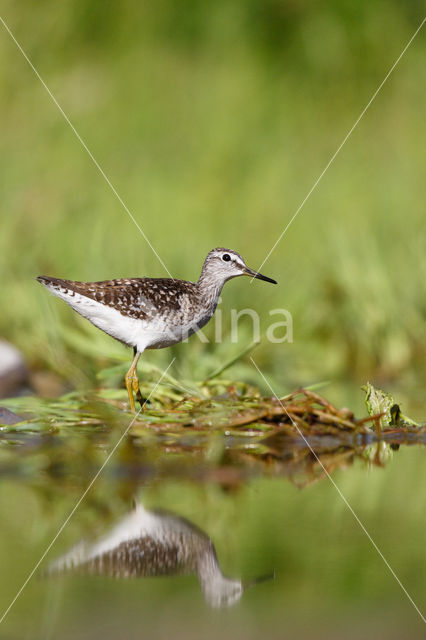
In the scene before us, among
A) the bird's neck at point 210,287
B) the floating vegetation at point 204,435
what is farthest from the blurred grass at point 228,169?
the floating vegetation at point 204,435

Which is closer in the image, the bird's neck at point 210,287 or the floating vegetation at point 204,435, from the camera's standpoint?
the floating vegetation at point 204,435

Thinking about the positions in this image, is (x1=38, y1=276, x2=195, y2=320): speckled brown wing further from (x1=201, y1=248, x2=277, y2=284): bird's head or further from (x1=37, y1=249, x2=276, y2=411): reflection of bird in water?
(x1=201, y1=248, x2=277, y2=284): bird's head

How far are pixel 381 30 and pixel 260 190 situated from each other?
2.92 m

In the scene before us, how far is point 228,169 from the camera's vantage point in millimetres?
10570

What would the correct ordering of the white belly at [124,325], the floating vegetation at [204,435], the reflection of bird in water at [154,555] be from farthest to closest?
1. the white belly at [124,325]
2. the floating vegetation at [204,435]
3. the reflection of bird in water at [154,555]

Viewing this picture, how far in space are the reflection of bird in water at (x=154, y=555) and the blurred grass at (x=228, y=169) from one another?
3202 mm

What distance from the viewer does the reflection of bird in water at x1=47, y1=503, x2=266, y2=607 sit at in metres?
2.54

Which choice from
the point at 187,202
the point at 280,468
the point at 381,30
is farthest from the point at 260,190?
the point at 280,468

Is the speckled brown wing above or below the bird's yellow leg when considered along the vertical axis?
above

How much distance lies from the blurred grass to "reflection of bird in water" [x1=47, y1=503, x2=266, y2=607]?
10.5 feet

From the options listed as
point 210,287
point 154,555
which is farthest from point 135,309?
point 154,555

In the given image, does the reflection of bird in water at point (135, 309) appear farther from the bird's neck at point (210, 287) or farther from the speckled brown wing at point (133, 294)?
the bird's neck at point (210, 287)

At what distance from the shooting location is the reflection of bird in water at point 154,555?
254 cm

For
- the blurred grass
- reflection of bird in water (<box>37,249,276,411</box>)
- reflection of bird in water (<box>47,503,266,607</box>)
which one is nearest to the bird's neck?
reflection of bird in water (<box>37,249,276,411</box>)
